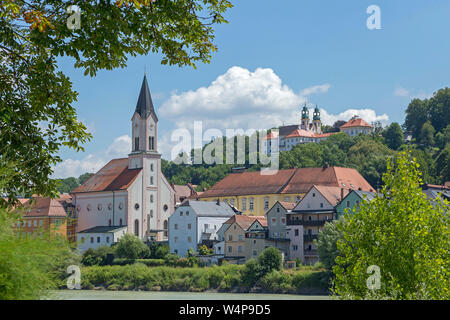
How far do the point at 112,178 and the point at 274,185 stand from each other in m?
23.7

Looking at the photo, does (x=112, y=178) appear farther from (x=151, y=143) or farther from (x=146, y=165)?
(x=151, y=143)

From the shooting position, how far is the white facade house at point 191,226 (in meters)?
72.0

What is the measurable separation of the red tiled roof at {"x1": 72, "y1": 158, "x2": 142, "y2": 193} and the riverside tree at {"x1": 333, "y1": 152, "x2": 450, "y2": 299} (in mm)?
72278

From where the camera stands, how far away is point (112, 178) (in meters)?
89.6

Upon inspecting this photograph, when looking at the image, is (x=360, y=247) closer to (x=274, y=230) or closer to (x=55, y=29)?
(x=55, y=29)

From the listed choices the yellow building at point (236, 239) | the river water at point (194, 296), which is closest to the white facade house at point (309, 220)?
the yellow building at point (236, 239)

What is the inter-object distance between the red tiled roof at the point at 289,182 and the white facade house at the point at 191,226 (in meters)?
15.2

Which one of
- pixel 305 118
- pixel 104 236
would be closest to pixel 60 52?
pixel 104 236

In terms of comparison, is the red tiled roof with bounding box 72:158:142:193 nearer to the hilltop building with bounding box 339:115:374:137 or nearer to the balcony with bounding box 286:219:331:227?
the balcony with bounding box 286:219:331:227

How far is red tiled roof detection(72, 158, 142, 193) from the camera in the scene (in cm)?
8656

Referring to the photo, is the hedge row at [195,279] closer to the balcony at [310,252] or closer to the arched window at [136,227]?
the balcony at [310,252]

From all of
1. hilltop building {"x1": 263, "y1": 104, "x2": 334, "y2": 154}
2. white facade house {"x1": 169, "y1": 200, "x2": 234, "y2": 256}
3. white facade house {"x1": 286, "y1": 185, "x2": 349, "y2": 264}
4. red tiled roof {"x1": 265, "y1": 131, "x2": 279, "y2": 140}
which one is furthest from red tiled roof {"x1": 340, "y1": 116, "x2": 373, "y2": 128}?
white facade house {"x1": 286, "y1": 185, "x2": 349, "y2": 264}
